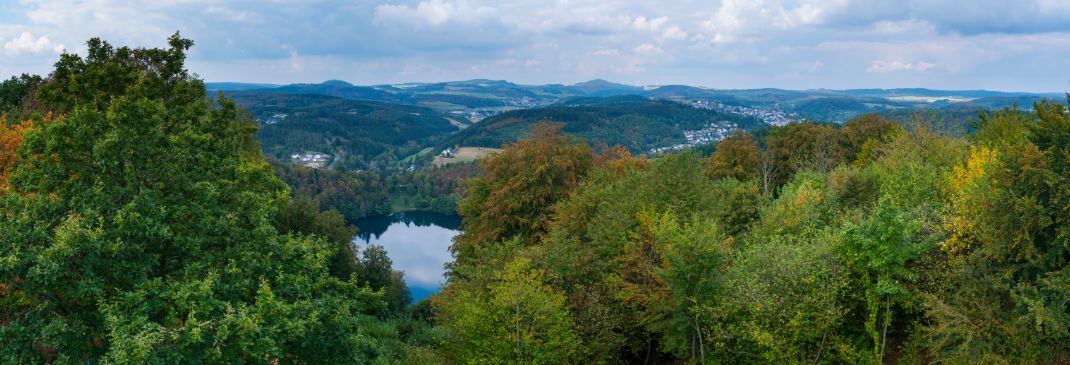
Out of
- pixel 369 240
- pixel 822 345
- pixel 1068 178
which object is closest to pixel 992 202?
pixel 1068 178

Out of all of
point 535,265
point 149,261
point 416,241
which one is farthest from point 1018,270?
point 416,241

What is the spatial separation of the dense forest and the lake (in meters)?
35.7

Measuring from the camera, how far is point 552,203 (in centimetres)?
3819

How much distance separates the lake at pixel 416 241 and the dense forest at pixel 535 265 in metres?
35.7

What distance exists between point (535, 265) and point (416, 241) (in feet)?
276

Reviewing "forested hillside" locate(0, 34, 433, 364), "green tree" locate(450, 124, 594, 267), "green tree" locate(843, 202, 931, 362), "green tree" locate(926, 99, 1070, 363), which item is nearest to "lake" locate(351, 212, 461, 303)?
"green tree" locate(450, 124, 594, 267)

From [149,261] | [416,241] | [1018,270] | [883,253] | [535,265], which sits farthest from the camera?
[416,241]

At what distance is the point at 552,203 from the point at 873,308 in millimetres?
21775

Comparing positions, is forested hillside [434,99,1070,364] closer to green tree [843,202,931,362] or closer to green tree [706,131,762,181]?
green tree [843,202,931,362]

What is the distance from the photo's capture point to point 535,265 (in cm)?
2297

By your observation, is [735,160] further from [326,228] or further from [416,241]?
[416,241]

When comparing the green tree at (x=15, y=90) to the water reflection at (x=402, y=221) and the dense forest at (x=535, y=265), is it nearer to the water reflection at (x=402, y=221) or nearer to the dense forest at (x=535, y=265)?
the dense forest at (x=535, y=265)

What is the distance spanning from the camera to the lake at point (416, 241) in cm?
7862

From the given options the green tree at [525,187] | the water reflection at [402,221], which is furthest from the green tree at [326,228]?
the water reflection at [402,221]
